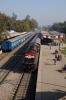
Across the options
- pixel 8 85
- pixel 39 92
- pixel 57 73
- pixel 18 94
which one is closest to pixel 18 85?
pixel 8 85

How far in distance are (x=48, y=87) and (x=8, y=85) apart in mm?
3454

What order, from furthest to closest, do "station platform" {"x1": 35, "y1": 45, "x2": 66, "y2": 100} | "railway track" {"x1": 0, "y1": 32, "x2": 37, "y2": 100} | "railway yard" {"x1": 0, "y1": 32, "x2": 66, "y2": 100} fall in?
"railway track" {"x1": 0, "y1": 32, "x2": 37, "y2": 100} < "railway yard" {"x1": 0, "y1": 32, "x2": 66, "y2": 100} < "station platform" {"x1": 35, "y1": 45, "x2": 66, "y2": 100}

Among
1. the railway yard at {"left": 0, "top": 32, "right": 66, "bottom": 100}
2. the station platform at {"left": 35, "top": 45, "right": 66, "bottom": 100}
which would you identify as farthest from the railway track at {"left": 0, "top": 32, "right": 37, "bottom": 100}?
the station platform at {"left": 35, "top": 45, "right": 66, "bottom": 100}

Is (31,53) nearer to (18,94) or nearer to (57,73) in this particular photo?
(57,73)

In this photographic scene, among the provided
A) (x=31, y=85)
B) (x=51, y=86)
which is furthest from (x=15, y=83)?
(x=51, y=86)

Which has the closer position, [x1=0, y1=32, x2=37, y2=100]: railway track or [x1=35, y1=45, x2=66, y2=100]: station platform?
[x1=35, y1=45, x2=66, y2=100]: station platform

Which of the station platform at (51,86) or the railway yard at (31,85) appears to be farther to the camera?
the railway yard at (31,85)

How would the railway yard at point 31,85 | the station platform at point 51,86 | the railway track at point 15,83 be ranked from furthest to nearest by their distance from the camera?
the railway track at point 15,83, the railway yard at point 31,85, the station platform at point 51,86

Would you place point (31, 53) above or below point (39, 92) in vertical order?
above

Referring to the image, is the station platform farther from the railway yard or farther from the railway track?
the railway track

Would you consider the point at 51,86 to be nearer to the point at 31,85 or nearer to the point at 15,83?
the point at 31,85

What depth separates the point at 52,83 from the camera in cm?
1606

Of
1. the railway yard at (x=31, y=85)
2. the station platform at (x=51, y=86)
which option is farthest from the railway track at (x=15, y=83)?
the station platform at (x=51, y=86)

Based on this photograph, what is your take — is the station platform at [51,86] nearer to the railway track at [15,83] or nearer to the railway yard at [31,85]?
the railway yard at [31,85]
